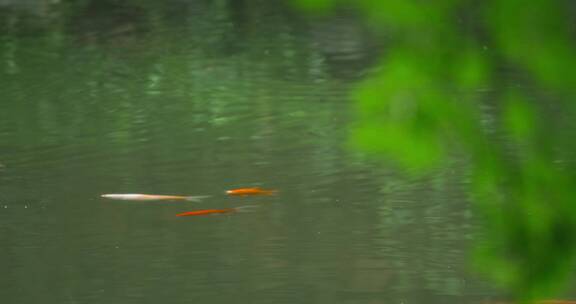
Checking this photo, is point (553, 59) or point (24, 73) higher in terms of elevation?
point (553, 59)

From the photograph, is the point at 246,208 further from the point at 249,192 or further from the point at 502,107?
the point at 502,107

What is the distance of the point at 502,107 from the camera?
0.85m

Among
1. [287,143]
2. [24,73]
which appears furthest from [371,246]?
[24,73]

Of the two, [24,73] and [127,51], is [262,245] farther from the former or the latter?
[127,51]

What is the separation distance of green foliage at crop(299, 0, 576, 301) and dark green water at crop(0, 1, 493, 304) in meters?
2.14

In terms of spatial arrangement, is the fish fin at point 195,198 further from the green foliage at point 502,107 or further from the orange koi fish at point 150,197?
the green foliage at point 502,107

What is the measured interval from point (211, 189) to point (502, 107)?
3.29m

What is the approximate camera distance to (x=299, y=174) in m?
4.27

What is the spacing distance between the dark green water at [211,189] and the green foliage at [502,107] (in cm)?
214

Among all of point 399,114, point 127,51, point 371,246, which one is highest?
point 399,114

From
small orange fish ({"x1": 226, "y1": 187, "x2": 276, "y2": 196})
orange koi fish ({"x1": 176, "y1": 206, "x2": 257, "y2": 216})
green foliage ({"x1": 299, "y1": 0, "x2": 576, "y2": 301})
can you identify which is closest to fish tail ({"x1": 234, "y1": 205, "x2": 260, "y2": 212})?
orange koi fish ({"x1": 176, "y1": 206, "x2": 257, "y2": 216})

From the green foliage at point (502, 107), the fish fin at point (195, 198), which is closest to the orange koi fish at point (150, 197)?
the fish fin at point (195, 198)

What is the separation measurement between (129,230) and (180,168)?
2.60 feet

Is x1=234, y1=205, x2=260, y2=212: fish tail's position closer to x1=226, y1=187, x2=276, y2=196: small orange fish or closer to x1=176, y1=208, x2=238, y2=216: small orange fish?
x1=176, y1=208, x2=238, y2=216: small orange fish
